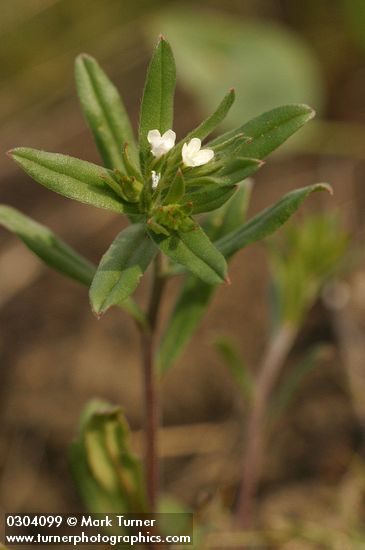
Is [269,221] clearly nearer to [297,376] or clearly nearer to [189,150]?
[189,150]

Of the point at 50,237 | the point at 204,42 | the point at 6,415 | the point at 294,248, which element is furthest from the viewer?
the point at 204,42

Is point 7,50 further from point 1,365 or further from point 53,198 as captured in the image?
point 1,365

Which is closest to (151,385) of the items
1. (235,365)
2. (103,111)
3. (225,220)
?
(235,365)

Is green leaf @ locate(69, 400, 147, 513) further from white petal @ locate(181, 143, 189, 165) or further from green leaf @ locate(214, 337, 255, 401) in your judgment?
white petal @ locate(181, 143, 189, 165)

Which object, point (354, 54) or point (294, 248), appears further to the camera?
point (354, 54)

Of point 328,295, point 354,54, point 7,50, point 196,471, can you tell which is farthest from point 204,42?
point 196,471

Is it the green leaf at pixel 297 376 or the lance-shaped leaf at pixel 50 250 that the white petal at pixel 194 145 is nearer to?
the lance-shaped leaf at pixel 50 250

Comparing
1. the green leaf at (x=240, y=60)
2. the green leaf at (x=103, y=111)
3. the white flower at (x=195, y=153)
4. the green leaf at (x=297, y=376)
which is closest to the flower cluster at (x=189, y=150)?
the white flower at (x=195, y=153)
